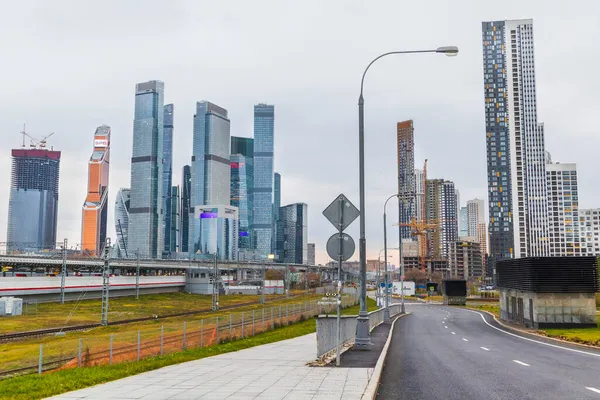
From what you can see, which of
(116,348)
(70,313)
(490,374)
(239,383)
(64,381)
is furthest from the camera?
(70,313)

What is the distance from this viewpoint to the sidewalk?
11289mm

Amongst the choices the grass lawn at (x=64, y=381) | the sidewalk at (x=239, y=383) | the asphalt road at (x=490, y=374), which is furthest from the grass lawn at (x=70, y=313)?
the asphalt road at (x=490, y=374)

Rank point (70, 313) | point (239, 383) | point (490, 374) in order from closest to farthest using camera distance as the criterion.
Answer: point (239, 383), point (490, 374), point (70, 313)

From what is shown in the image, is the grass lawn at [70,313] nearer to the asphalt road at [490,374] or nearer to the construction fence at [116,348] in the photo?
the construction fence at [116,348]

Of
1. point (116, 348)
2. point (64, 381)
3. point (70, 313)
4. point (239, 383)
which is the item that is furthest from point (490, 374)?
point (70, 313)

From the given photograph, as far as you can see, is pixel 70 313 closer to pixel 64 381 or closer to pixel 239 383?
pixel 64 381

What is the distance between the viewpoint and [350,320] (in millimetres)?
24109

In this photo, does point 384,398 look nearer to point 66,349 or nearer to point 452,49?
point 452,49

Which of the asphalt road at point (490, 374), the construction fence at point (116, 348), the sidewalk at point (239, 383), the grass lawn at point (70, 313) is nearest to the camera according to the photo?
the sidewalk at point (239, 383)

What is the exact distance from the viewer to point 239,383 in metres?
12.9

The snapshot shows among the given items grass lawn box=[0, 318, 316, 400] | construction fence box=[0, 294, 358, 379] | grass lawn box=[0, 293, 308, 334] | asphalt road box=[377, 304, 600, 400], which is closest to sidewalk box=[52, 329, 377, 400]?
grass lawn box=[0, 318, 316, 400]

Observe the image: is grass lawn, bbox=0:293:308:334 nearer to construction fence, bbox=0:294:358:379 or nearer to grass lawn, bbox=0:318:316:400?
construction fence, bbox=0:294:358:379

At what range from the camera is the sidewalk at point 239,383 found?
1129cm

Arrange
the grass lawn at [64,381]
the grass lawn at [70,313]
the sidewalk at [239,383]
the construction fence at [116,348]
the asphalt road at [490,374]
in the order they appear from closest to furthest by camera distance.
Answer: the sidewalk at [239,383] < the asphalt road at [490,374] < the grass lawn at [64,381] < the construction fence at [116,348] < the grass lawn at [70,313]
